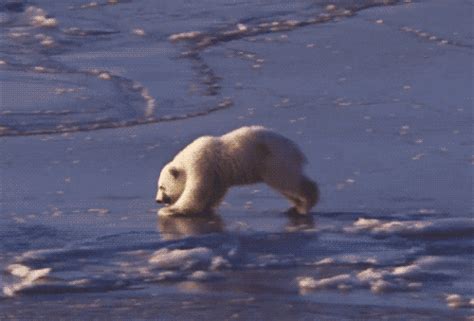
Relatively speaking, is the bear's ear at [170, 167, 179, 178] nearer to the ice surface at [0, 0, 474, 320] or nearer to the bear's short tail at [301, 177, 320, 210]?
the ice surface at [0, 0, 474, 320]

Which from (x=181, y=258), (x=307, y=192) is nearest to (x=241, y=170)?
(x=307, y=192)

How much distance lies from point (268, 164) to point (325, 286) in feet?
5.99

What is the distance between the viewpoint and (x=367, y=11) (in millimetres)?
16453

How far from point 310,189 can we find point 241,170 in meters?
0.44

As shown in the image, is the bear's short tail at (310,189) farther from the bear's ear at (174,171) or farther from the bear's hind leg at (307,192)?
the bear's ear at (174,171)

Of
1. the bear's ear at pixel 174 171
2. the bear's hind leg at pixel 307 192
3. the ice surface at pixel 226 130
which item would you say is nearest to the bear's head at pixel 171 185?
the bear's ear at pixel 174 171

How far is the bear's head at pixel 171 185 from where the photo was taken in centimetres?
898

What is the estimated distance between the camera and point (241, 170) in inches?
347

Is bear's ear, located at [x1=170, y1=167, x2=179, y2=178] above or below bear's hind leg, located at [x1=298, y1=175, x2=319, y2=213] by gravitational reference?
above

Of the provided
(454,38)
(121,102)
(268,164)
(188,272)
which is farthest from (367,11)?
(188,272)

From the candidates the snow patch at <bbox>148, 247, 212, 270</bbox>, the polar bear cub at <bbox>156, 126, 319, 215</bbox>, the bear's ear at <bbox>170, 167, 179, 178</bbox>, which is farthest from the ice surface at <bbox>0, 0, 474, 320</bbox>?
the bear's ear at <bbox>170, 167, 179, 178</bbox>

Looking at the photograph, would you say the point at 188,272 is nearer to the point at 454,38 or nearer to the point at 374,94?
the point at 374,94

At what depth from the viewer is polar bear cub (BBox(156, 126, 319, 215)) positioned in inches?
343

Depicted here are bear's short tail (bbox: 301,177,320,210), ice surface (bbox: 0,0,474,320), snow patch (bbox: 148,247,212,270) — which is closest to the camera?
ice surface (bbox: 0,0,474,320)
